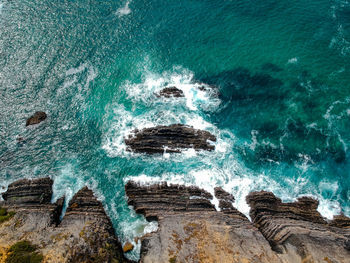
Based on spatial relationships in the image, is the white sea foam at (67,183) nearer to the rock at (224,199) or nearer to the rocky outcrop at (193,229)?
the rocky outcrop at (193,229)

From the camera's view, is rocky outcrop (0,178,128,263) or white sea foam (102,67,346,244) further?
white sea foam (102,67,346,244)

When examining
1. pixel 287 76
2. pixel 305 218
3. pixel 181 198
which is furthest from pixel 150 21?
pixel 305 218

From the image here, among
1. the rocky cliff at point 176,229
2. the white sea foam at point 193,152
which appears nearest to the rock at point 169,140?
the white sea foam at point 193,152

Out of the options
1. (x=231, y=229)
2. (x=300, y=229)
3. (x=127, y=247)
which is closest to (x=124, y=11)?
(x=127, y=247)

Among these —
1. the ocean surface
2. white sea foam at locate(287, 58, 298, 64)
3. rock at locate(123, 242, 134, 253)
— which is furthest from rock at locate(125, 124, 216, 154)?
white sea foam at locate(287, 58, 298, 64)

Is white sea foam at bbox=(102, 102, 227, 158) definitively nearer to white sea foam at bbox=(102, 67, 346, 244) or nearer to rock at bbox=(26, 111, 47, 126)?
white sea foam at bbox=(102, 67, 346, 244)

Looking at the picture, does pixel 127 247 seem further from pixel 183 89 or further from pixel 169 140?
pixel 183 89

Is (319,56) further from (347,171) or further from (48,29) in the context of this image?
(48,29)

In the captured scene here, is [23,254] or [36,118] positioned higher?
[36,118]
